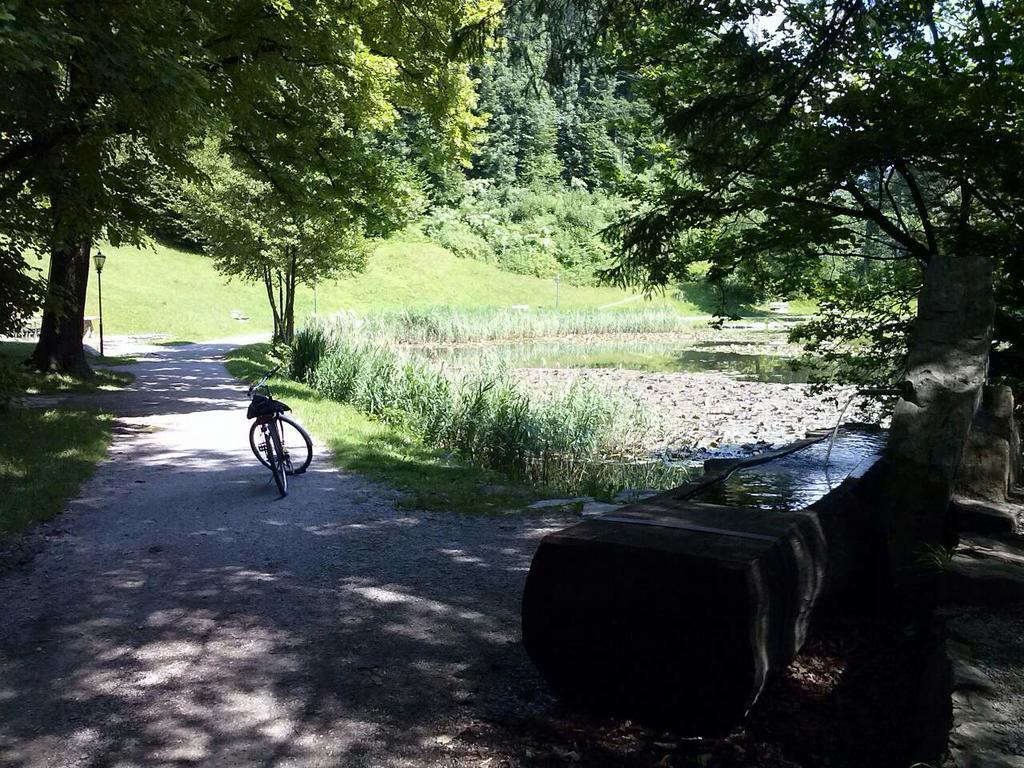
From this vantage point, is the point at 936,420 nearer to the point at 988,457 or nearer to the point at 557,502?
the point at 988,457

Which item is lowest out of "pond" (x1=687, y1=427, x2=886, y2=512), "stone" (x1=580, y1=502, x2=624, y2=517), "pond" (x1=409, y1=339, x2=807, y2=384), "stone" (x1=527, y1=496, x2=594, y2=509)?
"stone" (x1=527, y1=496, x2=594, y2=509)

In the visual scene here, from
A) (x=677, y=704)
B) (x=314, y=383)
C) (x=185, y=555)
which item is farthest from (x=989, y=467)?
(x=314, y=383)

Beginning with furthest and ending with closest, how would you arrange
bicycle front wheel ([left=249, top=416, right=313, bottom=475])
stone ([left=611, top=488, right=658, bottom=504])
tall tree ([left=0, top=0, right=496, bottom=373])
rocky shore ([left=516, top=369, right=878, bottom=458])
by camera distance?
rocky shore ([left=516, top=369, right=878, bottom=458]), bicycle front wheel ([left=249, top=416, right=313, bottom=475]), stone ([left=611, top=488, right=658, bottom=504]), tall tree ([left=0, top=0, right=496, bottom=373])

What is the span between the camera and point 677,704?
354cm

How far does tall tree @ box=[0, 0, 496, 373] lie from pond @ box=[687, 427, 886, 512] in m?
4.15

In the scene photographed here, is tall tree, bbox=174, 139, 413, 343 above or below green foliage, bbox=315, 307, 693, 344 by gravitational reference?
above

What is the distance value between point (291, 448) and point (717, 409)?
9406 mm

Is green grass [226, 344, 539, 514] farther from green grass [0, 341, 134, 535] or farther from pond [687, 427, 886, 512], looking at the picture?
green grass [0, 341, 134, 535]

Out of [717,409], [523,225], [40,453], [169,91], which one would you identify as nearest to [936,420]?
[169,91]

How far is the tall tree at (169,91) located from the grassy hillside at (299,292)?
60.2ft

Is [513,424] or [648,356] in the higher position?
[648,356]

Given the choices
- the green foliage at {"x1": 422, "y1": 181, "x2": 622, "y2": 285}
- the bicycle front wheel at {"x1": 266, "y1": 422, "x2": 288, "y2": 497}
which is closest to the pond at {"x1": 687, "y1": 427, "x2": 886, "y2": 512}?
the bicycle front wheel at {"x1": 266, "y1": 422, "x2": 288, "y2": 497}

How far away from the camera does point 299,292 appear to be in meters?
44.3

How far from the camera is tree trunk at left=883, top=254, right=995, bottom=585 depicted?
4.72m
